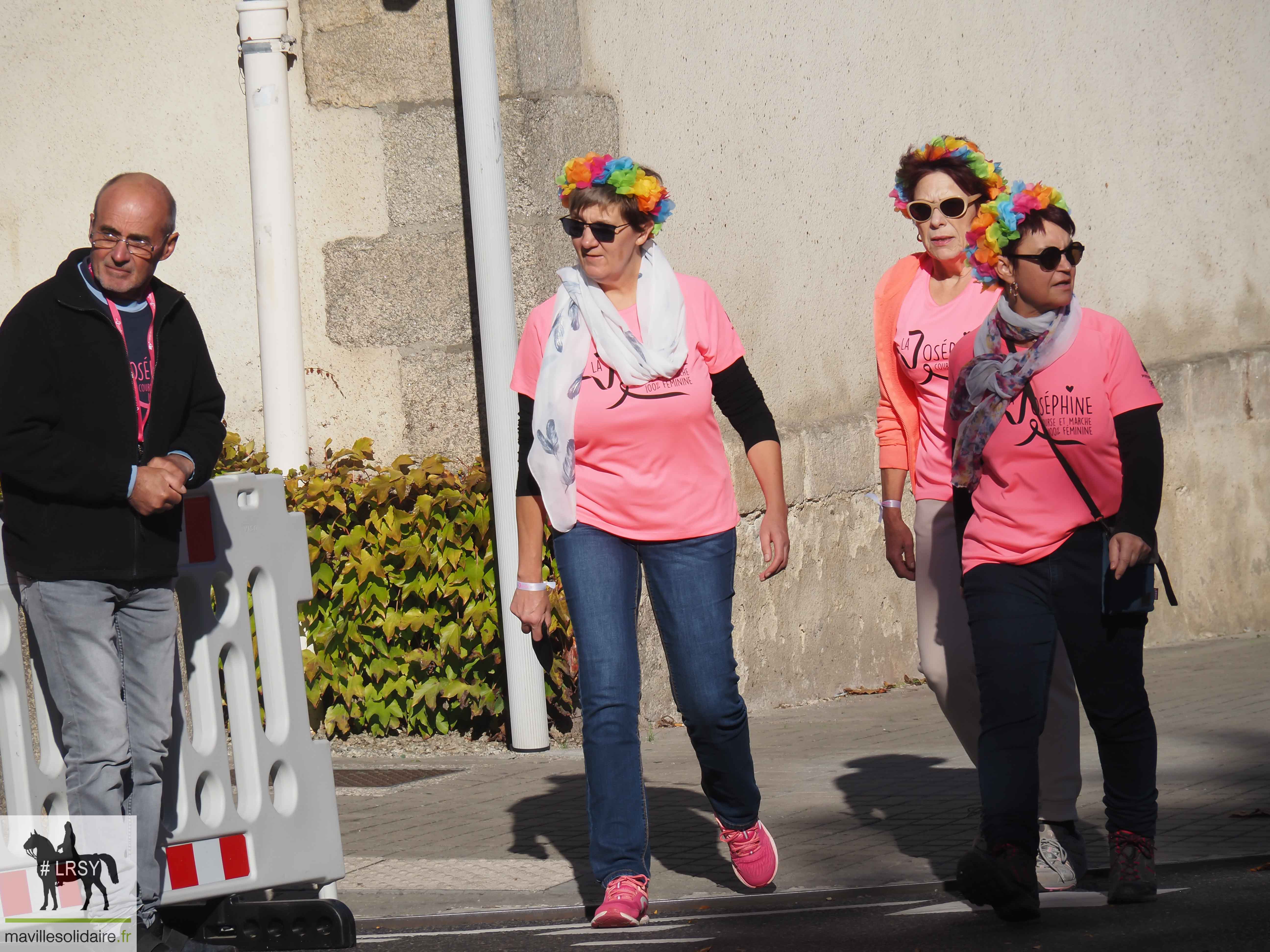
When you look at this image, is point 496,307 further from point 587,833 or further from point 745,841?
point 745,841

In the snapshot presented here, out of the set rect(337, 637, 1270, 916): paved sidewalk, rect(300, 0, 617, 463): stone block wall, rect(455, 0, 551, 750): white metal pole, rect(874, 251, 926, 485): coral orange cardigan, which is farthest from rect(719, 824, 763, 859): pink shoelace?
rect(300, 0, 617, 463): stone block wall

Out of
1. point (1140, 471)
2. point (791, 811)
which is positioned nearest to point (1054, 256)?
point (1140, 471)

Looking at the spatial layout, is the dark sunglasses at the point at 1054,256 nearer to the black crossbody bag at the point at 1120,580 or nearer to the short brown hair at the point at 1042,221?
the short brown hair at the point at 1042,221

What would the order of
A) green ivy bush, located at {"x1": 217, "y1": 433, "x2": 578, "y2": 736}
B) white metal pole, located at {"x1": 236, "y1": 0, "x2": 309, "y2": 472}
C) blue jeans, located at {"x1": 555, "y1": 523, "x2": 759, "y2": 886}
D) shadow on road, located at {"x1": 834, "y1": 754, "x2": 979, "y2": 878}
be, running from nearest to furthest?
blue jeans, located at {"x1": 555, "y1": 523, "x2": 759, "y2": 886} < shadow on road, located at {"x1": 834, "y1": 754, "x2": 979, "y2": 878} < green ivy bush, located at {"x1": 217, "y1": 433, "x2": 578, "y2": 736} < white metal pole, located at {"x1": 236, "y1": 0, "x2": 309, "y2": 472}

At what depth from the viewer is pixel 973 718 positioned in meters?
4.95

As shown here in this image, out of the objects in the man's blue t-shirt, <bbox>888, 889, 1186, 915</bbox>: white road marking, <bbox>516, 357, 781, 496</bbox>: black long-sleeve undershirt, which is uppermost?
the man's blue t-shirt

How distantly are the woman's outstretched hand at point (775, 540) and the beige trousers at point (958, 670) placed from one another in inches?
17.3

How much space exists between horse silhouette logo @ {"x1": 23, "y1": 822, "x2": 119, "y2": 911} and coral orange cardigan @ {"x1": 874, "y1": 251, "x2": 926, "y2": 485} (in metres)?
2.46

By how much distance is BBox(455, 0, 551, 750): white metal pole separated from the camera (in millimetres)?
7191

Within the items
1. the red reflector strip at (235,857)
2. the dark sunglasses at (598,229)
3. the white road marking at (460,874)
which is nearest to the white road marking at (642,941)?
the white road marking at (460,874)

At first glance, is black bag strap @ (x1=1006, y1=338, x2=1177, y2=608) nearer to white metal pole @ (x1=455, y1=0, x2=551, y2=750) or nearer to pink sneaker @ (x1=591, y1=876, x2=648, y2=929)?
pink sneaker @ (x1=591, y1=876, x2=648, y2=929)

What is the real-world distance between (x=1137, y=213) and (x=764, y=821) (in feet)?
21.9

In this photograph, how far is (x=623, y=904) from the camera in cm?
441

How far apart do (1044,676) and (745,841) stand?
0.99 metres
